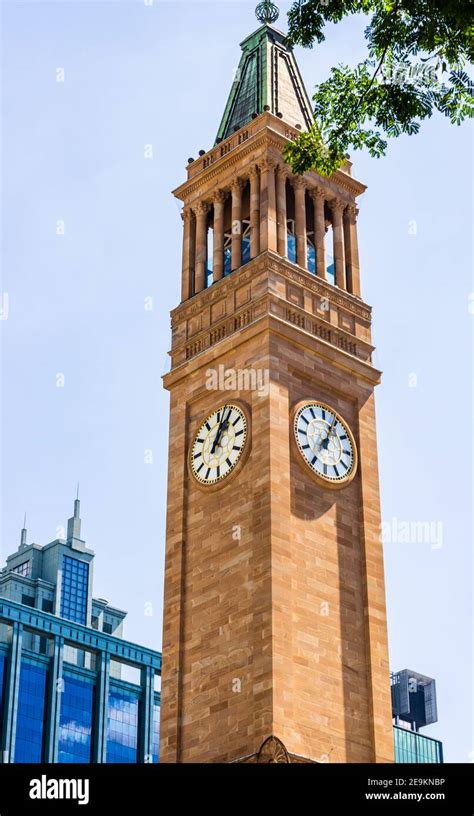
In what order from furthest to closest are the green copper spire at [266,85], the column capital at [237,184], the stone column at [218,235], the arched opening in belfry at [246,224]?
the green copper spire at [266,85]
the column capital at [237,184]
the arched opening in belfry at [246,224]
the stone column at [218,235]

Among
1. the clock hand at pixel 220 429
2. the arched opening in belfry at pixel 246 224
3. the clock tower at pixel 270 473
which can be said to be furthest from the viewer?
the arched opening in belfry at pixel 246 224

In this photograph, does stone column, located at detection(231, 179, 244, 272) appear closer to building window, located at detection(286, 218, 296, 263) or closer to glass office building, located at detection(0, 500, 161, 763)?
building window, located at detection(286, 218, 296, 263)

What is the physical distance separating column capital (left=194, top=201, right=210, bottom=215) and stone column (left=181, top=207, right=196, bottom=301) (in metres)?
0.70

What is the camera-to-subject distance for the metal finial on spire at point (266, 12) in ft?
233

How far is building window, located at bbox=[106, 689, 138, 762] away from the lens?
146500 mm

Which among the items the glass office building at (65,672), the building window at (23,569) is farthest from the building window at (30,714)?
the building window at (23,569)

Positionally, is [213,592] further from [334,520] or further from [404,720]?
[404,720]

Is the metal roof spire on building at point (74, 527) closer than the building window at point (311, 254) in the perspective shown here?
No

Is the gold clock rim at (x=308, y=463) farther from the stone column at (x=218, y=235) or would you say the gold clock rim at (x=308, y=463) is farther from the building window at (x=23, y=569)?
the building window at (x=23, y=569)

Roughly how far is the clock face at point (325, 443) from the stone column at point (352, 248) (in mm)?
7620

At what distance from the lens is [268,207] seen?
203ft

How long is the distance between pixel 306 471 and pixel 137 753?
97.4 metres

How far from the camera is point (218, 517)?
2242 inches

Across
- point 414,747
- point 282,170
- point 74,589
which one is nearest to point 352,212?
point 282,170
